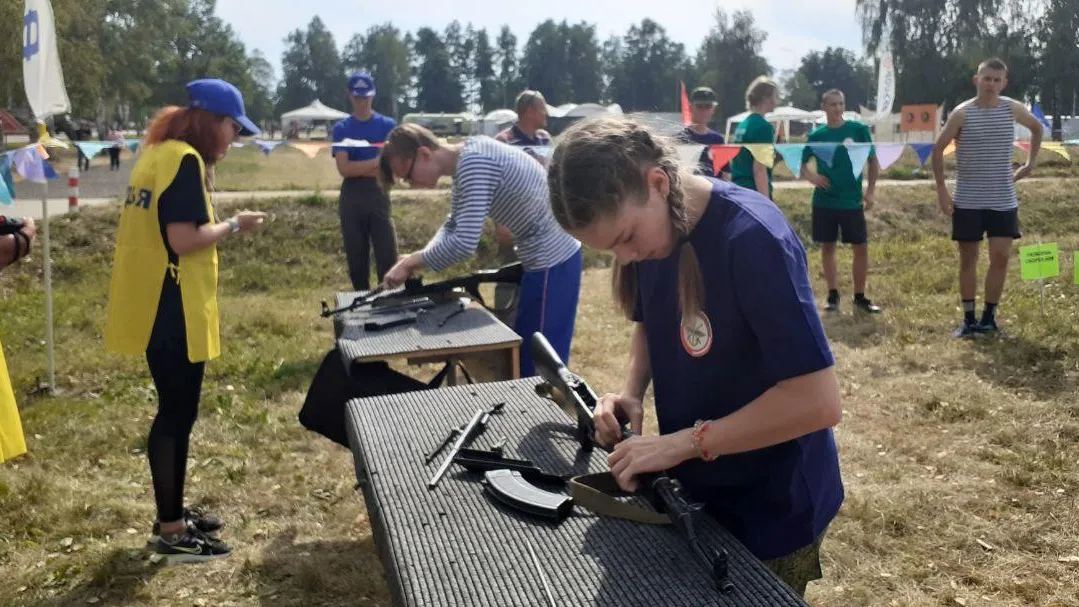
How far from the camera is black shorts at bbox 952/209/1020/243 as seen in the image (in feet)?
18.0

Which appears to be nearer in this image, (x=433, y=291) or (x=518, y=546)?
(x=518, y=546)

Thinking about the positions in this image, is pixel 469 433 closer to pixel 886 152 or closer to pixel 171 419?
pixel 171 419

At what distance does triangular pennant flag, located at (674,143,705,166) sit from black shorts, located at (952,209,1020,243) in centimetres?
464

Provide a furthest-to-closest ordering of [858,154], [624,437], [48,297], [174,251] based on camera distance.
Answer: [858,154], [48,297], [174,251], [624,437]

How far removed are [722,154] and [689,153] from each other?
18.9 feet

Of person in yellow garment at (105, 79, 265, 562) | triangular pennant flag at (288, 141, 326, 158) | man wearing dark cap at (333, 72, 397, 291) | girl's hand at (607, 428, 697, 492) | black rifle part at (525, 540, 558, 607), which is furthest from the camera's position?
triangular pennant flag at (288, 141, 326, 158)

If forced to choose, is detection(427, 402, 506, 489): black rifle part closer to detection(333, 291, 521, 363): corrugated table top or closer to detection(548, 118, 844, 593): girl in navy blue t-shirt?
detection(548, 118, 844, 593): girl in navy blue t-shirt

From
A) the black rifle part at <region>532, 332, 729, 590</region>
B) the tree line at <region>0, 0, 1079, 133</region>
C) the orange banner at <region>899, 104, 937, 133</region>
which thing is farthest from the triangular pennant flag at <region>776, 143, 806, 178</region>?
the tree line at <region>0, 0, 1079, 133</region>

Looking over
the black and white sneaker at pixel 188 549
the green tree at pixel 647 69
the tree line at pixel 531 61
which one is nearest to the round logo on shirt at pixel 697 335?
the black and white sneaker at pixel 188 549

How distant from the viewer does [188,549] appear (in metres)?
3.25

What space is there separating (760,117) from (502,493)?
571 centimetres

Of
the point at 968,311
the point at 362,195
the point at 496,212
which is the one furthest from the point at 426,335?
the point at 968,311

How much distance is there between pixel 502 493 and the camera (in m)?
1.72

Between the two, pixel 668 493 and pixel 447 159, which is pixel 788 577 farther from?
pixel 447 159
